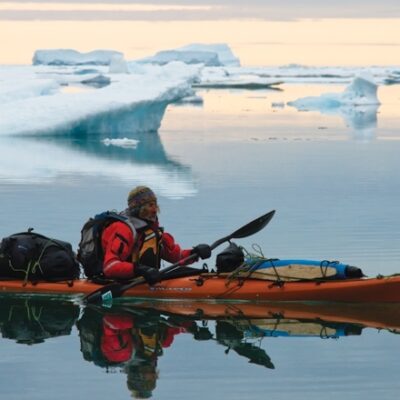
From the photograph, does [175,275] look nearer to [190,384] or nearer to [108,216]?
[108,216]

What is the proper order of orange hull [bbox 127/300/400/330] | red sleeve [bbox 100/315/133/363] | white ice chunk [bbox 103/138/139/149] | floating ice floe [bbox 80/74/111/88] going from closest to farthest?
red sleeve [bbox 100/315/133/363] < orange hull [bbox 127/300/400/330] < white ice chunk [bbox 103/138/139/149] < floating ice floe [bbox 80/74/111/88]

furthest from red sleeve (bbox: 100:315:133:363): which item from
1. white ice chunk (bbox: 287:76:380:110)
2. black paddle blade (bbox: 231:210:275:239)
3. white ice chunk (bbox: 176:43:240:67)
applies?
white ice chunk (bbox: 176:43:240:67)

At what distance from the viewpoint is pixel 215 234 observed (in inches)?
344

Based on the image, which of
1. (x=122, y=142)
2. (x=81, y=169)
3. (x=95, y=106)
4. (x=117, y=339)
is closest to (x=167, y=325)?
(x=117, y=339)

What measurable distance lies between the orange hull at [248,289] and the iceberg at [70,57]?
6119 cm

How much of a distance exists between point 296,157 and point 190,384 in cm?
1173

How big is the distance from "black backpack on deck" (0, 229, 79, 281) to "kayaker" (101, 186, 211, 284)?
14.7 inches

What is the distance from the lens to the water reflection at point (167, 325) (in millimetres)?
5368

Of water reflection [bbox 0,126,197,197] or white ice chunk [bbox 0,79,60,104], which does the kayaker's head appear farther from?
white ice chunk [bbox 0,79,60,104]

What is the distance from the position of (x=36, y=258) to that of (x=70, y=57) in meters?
63.1

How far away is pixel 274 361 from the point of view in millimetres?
5137

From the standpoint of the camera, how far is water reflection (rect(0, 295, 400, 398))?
5.37m

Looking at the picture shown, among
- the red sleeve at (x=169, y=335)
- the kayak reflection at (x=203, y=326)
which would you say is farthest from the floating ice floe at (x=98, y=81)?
the red sleeve at (x=169, y=335)

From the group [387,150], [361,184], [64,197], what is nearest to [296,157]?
[387,150]
